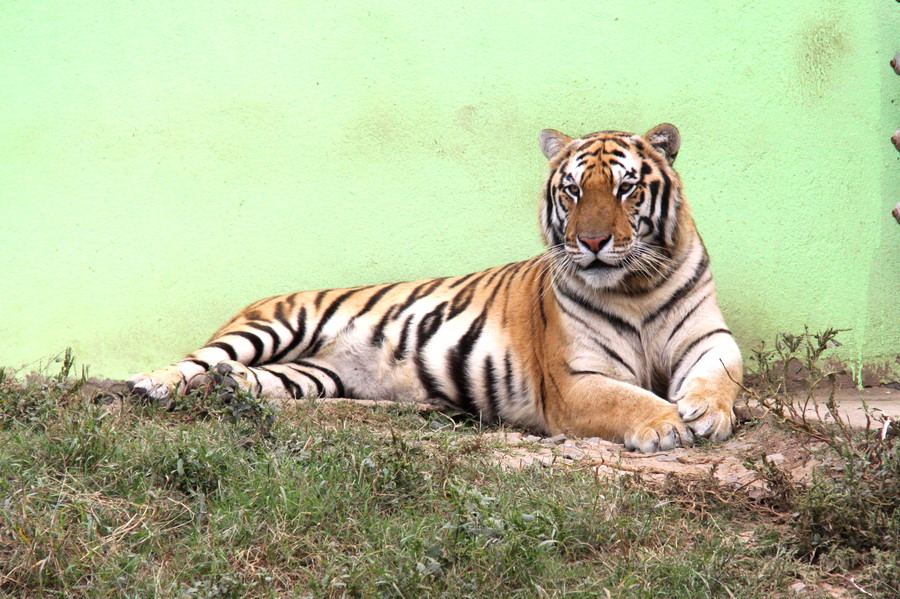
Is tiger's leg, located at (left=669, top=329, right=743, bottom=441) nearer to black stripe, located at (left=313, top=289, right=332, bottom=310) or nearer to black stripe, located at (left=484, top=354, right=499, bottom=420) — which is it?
black stripe, located at (left=484, top=354, right=499, bottom=420)

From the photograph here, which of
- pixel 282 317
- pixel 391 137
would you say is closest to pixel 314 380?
pixel 282 317

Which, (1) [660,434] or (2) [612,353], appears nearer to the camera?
(1) [660,434]

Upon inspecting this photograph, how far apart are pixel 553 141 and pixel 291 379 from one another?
1610 millimetres

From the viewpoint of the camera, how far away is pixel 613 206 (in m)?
3.71

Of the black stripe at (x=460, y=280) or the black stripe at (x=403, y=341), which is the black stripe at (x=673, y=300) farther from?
the black stripe at (x=403, y=341)

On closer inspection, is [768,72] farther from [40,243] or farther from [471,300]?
[40,243]

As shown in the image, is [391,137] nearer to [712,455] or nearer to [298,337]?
[298,337]

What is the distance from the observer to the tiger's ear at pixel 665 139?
3.89 metres

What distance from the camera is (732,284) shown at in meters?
4.38

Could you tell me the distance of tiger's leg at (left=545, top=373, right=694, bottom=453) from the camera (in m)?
3.23

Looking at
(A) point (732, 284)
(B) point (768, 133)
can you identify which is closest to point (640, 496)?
(A) point (732, 284)

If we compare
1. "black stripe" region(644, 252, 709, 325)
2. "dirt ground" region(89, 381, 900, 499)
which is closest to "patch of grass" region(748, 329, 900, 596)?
"dirt ground" region(89, 381, 900, 499)

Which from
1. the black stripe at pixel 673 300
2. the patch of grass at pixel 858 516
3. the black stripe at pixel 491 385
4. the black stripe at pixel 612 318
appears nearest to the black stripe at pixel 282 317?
the black stripe at pixel 491 385

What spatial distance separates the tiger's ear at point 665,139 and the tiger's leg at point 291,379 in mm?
1785
